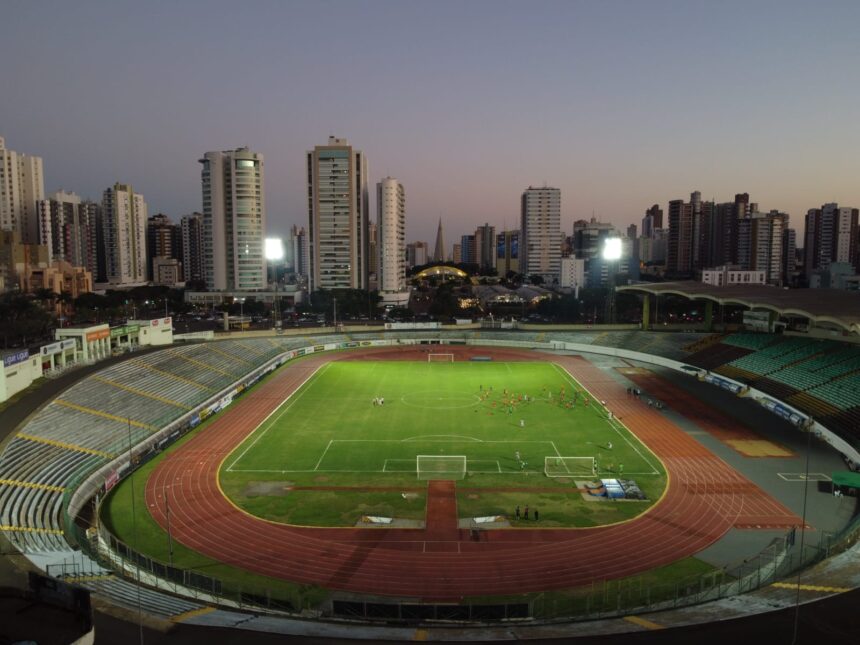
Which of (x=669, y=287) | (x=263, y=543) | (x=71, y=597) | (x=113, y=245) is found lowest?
(x=263, y=543)

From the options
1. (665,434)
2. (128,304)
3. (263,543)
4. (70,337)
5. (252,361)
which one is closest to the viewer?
(263,543)

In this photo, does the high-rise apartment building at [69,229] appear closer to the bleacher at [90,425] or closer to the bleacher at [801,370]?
the bleacher at [90,425]

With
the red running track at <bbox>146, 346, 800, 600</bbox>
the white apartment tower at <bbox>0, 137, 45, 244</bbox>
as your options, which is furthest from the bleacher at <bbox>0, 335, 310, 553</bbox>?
the white apartment tower at <bbox>0, 137, 45, 244</bbox>

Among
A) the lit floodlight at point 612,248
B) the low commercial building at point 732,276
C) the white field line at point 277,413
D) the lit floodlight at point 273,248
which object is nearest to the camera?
the white field line at point 277,413

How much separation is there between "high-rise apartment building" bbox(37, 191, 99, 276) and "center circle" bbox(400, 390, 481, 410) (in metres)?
115

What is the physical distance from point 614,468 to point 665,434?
8.18 meters

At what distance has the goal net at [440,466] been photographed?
3102 cm

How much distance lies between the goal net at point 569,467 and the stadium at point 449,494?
0.66ft

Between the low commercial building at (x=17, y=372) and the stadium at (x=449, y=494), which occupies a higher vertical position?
the low commercial building at (x=17, y=372)

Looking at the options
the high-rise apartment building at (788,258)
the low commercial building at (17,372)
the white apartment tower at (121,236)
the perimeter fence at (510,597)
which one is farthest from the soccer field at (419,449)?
the high-rise apartment building at (788,258)

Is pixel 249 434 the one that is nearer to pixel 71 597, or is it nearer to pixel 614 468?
pixel 614 468

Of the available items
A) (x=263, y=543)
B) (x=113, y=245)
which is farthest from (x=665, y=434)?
(x=113, y=245)

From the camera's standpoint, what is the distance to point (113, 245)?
158 metres

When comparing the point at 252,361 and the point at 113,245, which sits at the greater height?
the point at 113,245
